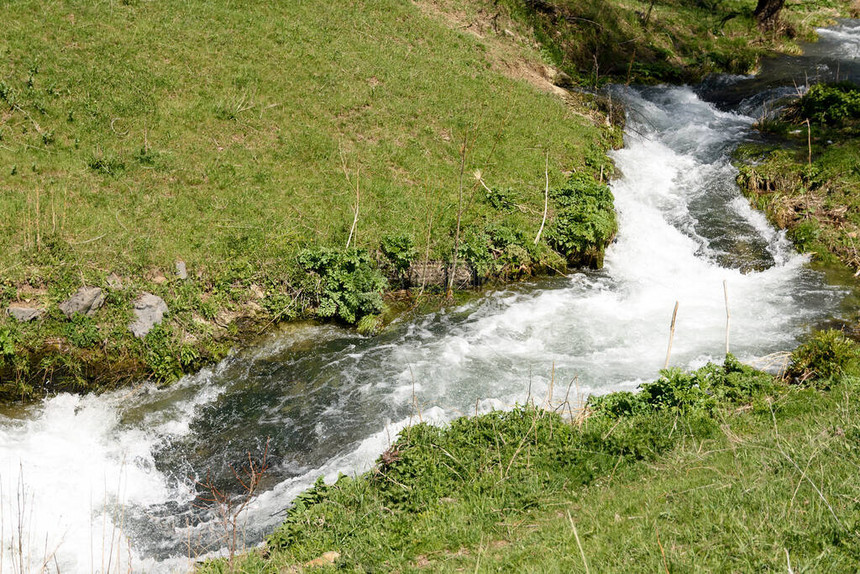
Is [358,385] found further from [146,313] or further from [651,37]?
[651,37]

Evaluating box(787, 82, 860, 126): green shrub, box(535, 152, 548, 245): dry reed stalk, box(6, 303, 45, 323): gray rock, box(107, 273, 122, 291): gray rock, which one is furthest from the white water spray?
box(787, 82, 860, 126): green shrub

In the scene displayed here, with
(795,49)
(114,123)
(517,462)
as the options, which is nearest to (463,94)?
(114,123)

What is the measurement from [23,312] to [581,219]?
35.5 ft

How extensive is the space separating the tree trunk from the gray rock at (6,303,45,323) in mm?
29953

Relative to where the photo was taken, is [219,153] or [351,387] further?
[219,153]

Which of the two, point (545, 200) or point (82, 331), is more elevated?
point (545, 200)

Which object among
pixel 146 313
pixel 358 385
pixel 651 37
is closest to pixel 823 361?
pixel 358 385

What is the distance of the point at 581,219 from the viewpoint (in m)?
14.5

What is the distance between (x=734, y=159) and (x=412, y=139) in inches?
361

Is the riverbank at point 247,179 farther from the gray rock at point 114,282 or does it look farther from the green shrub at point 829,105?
the green shrub at point 829,105

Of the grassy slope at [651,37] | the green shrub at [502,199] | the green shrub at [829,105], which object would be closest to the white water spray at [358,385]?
the green shrub at [502,199]

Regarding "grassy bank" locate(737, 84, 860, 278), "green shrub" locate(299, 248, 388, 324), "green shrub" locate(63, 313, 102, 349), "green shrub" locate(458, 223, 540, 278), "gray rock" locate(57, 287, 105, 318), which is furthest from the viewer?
"grassy bank" locate(737, 84, 860, 278)

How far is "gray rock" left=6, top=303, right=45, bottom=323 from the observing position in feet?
33.3

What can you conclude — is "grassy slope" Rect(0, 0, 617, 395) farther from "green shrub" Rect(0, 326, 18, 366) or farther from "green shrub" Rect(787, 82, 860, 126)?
"green shrub" Rect(787, 82, 860, 126)
